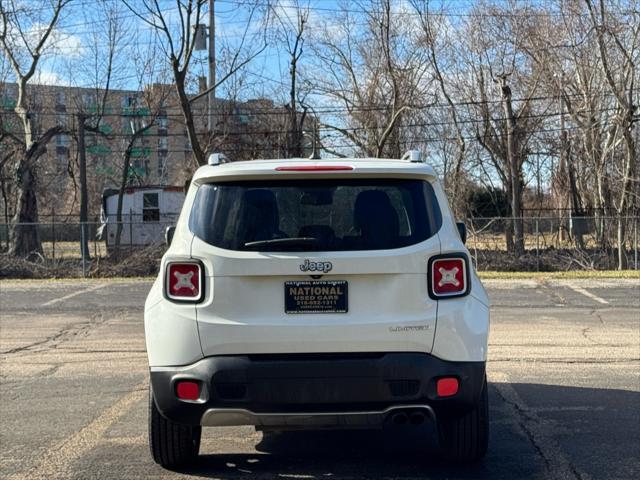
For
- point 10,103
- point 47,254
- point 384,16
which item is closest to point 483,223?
point 384,16

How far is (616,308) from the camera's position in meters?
12.7

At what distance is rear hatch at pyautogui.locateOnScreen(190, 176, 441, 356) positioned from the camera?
Result: 3906 mm

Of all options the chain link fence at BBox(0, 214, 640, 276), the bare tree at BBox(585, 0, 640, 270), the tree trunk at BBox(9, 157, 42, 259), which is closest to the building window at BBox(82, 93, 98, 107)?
the tree trunk at BBox(9, 157, 42, 259)

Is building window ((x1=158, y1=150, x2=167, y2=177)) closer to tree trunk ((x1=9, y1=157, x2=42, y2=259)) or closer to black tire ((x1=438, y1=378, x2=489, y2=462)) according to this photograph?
tree trunk ((x1=9, y1=157, x2=42, y2=259))

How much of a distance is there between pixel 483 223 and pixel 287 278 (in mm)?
21193

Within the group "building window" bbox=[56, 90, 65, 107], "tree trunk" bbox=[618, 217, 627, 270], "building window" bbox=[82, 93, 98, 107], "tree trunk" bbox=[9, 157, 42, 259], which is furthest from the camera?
"building window" bbox=[56, 90, 65, 107]

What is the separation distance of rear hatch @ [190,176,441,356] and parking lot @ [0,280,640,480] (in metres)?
1.14

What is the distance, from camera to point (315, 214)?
416 cm

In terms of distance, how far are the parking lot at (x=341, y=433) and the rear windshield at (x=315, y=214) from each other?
157 centimetres

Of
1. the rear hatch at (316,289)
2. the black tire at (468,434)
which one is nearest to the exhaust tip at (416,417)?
the rear hatch at (316,289)

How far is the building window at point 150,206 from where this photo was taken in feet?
115

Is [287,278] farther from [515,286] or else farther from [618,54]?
[618,54]

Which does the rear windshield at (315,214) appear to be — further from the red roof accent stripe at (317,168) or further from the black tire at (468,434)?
the black tire at (468,434)

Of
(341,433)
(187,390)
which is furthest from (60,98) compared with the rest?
(187,390)
